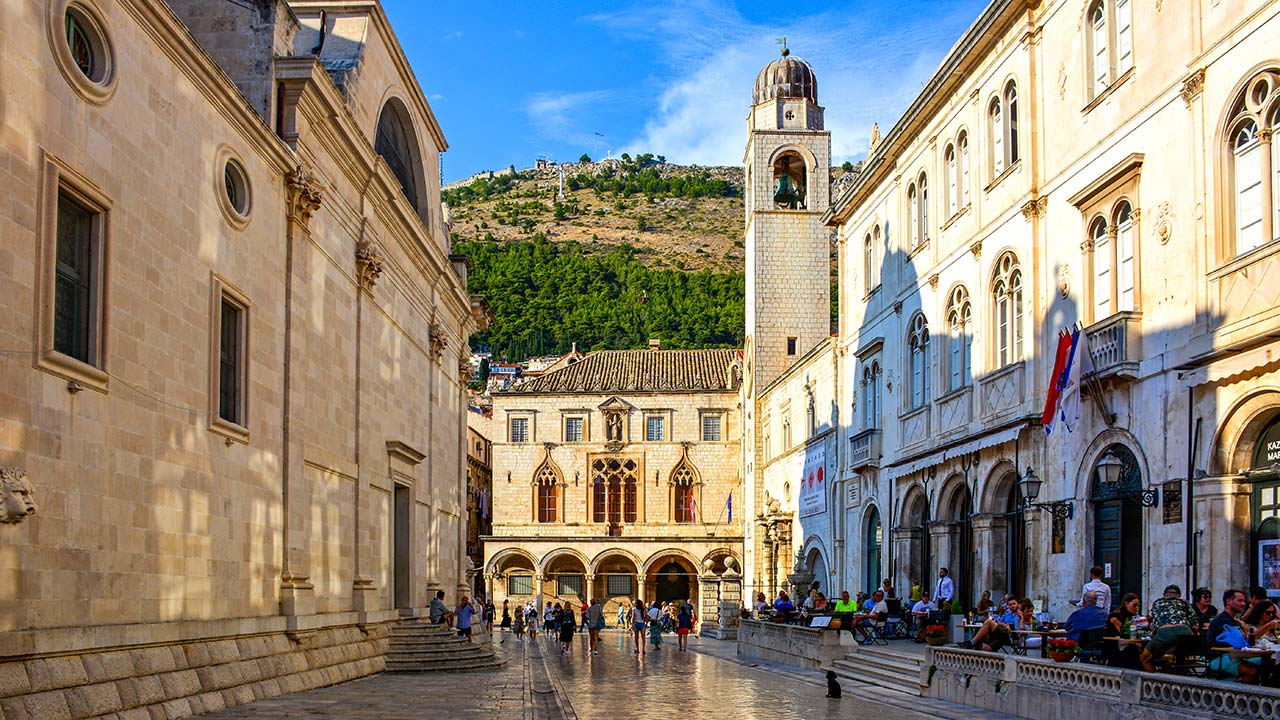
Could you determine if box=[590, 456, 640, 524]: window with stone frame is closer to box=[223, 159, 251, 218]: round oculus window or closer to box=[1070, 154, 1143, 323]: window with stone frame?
box=[1070, 154, 1143, 323]: window with stone frame

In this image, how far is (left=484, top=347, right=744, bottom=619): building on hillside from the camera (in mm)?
68875

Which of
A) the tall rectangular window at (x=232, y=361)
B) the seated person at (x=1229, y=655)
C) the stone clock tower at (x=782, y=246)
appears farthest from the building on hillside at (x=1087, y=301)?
the stone clock tower at (x=782, y=246)

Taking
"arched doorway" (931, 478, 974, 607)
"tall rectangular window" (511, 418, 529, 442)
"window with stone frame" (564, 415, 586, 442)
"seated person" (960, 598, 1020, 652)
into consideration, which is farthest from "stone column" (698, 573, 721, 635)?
"seated person" (960, 598, 1020, 652)

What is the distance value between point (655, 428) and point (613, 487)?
12.6ft

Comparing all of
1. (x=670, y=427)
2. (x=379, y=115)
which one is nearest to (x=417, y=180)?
(x=379, y=115)

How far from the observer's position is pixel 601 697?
20.2m

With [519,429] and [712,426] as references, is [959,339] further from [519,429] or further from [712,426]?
[519,429]

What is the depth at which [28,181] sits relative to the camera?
1138 cm

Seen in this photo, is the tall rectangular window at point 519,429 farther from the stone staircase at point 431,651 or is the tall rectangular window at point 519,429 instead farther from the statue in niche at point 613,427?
the stone staircase at point 431,651

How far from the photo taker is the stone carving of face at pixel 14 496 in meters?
10.9

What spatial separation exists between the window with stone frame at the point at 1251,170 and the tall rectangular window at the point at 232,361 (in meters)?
12.7

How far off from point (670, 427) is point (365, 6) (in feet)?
155

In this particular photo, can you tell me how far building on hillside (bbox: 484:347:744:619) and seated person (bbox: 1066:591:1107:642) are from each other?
174ft

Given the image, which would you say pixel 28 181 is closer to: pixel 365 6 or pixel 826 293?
pixel 365 6
